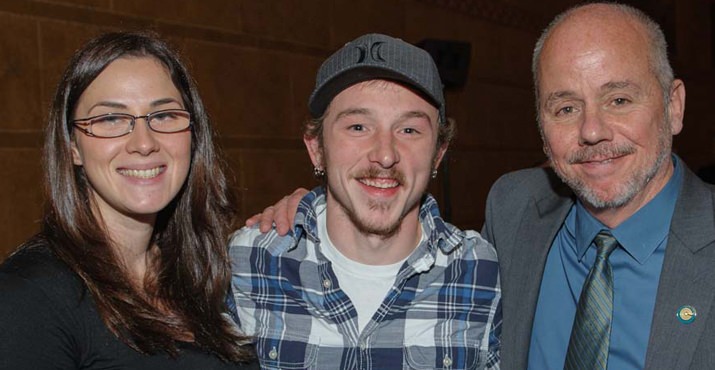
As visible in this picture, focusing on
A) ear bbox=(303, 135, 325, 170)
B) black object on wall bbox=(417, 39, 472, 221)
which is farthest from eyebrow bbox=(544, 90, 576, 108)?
black object on wall bbox=(417, 39, 472, 221)

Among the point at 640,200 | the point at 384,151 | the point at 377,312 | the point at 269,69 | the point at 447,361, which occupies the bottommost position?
the point at 447,361

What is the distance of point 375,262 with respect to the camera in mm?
1871

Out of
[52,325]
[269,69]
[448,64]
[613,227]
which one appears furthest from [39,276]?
[448,64]

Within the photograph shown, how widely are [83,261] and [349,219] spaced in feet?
2.35

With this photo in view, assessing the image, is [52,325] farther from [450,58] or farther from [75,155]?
[450,58]

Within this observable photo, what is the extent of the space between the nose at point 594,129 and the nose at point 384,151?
0.49 m

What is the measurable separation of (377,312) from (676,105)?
99 cm

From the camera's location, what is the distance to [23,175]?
142 inches

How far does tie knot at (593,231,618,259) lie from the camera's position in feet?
5.49

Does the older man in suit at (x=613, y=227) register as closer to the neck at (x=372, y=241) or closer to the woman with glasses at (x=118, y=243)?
the neck at (x=372, y=241)

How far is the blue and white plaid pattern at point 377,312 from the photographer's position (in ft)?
5.82

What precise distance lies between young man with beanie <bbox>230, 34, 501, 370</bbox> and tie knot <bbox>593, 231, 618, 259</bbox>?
334mm

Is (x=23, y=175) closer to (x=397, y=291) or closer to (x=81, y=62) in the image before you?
(x=81, y=62)

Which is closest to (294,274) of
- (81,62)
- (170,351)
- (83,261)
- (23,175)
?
(170,351)
